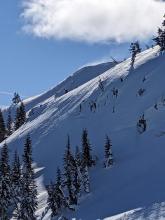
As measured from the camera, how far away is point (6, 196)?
88.6m

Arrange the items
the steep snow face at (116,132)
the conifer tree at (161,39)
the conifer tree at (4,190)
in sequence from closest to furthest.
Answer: the steep snow face at (116,132) < the conifer tree at (4,190) < the conifer tree at (161,39)

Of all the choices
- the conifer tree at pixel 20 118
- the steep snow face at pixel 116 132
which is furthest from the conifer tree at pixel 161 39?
the conifer tree at pixel 20 118

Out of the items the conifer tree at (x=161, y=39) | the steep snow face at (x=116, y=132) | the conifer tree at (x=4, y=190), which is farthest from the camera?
the conifer tree at (x=161, y=39)

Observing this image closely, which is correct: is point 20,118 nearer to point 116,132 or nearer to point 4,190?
point 116,132

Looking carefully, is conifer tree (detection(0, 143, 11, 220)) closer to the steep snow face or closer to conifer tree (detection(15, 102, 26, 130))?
the steep snow face

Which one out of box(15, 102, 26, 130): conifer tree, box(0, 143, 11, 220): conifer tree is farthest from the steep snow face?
box(0, 143, 11, 220): conifer tree

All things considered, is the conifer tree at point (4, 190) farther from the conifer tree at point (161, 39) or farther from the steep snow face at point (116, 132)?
the conifer tree at point (161, 39)

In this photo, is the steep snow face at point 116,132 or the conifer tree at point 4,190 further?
the conifer tree at point 4,190

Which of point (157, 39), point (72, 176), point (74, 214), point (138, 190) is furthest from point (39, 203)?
point (157, 39)

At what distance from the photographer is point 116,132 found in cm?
12094

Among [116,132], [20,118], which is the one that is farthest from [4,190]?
[20,118]

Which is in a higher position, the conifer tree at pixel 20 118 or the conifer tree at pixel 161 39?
the conifer tree at pixel 161 39

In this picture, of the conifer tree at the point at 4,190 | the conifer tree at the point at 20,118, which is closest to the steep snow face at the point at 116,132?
the conifer tree at the point at 20,118

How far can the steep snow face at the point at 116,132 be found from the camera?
75287 millimetres
